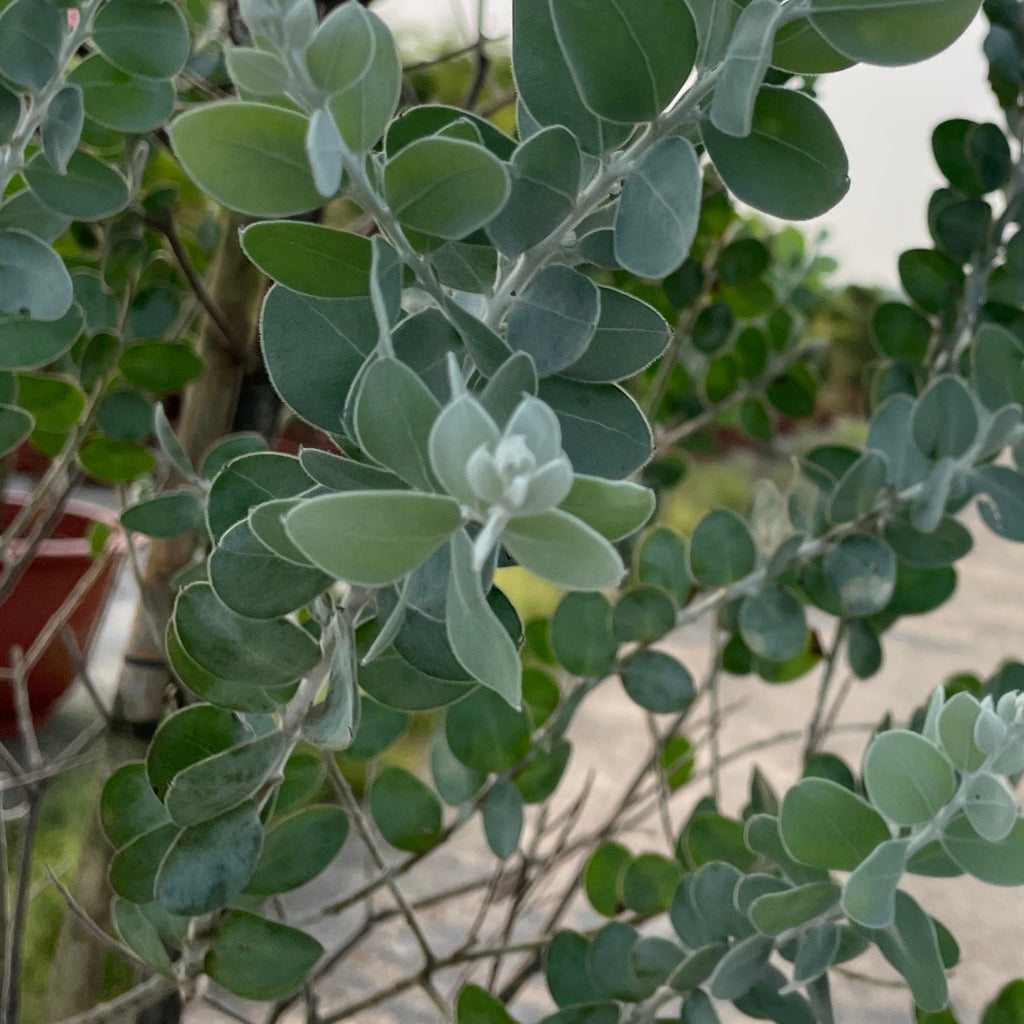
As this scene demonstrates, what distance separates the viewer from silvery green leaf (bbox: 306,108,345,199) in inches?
4.9

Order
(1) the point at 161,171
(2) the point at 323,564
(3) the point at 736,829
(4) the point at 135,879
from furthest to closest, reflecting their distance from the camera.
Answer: (1) the point at 161,171, (3) the point at 736,829, (4) the point at 135,879, (2) the point at 323,564

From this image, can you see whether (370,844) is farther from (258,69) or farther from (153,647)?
(258,69)

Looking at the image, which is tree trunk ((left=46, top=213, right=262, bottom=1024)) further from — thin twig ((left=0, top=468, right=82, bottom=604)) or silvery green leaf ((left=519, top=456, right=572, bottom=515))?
silvery green leaf ((left=519, top=456, right=572, bottom=515))

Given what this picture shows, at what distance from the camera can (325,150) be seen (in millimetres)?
127

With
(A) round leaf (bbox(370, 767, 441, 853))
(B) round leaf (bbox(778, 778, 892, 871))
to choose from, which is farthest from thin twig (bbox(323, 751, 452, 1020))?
(B) round leaf (bbox(778, 778, 892, 871))

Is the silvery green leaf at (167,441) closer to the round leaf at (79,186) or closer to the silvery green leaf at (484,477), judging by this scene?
the round leaf at (79,186)

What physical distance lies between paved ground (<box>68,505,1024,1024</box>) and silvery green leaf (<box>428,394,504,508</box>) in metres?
0.48

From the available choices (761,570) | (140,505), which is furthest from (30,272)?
(761,570)

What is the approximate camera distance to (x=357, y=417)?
14cm

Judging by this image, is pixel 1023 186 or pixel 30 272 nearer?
pixel 30 272

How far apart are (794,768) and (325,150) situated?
43.2 inches

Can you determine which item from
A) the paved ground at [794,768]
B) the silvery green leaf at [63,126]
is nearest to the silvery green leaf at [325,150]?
the silvery green leaf at [63,126]

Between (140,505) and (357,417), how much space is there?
0.18 meters

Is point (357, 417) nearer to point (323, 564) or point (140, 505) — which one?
point (323, 564)
